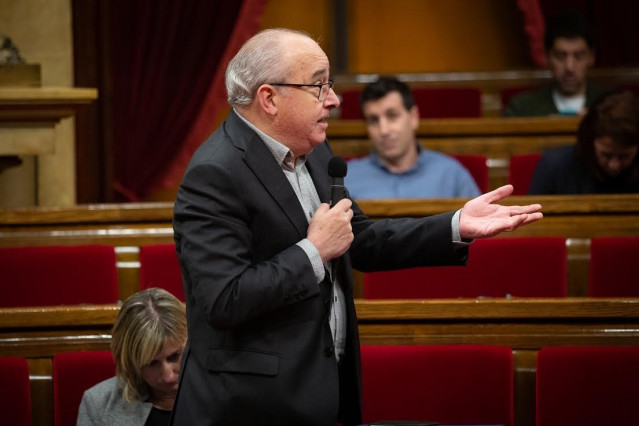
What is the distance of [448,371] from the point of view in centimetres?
87

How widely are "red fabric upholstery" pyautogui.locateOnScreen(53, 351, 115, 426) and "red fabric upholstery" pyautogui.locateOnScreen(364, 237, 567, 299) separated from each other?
1.05 feet

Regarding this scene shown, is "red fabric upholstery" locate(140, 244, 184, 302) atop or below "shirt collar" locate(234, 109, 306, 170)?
below

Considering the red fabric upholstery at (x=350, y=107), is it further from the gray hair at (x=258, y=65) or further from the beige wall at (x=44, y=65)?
the gray hair at (x=258, y=65)

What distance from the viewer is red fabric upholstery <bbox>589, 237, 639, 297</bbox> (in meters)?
1.12

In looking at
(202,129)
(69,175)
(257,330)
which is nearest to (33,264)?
(69,175)

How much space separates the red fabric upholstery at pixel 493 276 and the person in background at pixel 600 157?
27 centimetres

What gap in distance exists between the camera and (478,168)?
158 cm

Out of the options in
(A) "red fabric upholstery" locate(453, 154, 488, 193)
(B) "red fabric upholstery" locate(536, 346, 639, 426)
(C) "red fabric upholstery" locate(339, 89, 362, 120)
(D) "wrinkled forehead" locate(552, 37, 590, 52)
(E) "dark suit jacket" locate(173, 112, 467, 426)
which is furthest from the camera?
(C) "red fabric upholstery" locate(339, 89, 362, 120)

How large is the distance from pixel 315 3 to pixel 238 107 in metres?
1.56

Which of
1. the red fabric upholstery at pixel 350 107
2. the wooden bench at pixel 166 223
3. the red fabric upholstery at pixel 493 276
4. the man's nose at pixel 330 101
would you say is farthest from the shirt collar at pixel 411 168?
the man's nose at pixel 330 101

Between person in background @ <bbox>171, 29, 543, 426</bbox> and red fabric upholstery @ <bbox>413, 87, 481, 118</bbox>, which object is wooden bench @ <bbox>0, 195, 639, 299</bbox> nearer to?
person in background @ <bbox>171, 29, 543, 426</bbox>

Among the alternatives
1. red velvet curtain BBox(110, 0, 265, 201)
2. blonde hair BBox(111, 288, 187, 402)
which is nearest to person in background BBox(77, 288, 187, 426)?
blonde hair BBox(111, 288, 187, 402)

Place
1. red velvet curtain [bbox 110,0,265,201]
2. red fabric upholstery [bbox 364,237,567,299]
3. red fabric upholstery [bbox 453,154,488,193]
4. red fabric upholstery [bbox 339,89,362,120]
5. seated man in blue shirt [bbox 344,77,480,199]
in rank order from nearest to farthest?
red fabric upholstery [bbox 364,237,567,299], seated man in blue shirt [bbox 344,77,480,199], red fabric upholstery [bbox 453,154,488,193], red velvet curtain [bbox 110,0,265,201], red fabric upholstery [bbox 339,89,362,120]

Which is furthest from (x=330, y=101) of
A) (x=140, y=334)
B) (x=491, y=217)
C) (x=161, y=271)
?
(x=161, y=271)
